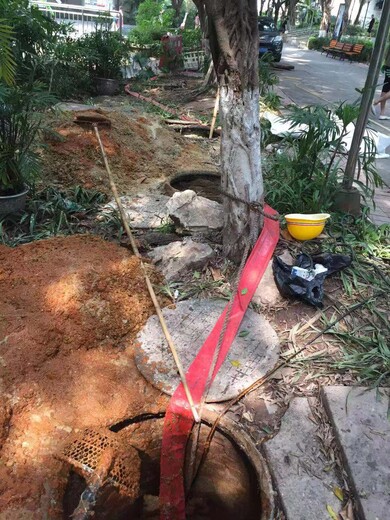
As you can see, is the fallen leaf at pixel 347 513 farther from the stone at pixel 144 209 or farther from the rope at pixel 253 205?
the stone at pixel 144 209

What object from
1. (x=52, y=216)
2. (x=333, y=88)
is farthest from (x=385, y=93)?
(x=52, y=216)

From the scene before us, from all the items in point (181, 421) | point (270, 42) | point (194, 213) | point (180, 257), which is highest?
point (270, 42)

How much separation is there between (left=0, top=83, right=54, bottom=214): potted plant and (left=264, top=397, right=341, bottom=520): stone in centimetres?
282

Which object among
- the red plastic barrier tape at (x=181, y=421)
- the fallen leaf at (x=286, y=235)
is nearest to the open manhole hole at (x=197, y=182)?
the fallen leaf at (x=286, y=235)

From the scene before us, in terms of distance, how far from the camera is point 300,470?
1.94 meters

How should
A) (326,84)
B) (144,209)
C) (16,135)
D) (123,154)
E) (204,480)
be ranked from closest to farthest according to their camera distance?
(204,480)
(16,135)
(144,209)
(123,154)
(326,84)

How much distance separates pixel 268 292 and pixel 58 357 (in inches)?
57.4

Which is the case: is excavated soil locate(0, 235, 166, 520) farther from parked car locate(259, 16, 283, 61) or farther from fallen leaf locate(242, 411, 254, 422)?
parked car locate(259, 16, 283, 61)

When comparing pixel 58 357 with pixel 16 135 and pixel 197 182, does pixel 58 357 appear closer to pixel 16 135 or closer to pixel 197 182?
pixel 16 135

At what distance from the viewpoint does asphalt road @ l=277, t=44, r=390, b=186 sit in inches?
328

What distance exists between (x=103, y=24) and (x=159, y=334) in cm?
998

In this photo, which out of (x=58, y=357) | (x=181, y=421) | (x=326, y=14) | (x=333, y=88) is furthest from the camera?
(x=326, y=14)

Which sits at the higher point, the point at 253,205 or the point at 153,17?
the point at 153,17

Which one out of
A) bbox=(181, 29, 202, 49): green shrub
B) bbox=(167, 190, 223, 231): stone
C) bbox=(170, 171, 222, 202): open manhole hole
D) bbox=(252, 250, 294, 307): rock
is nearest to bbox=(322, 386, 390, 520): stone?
bbox=(252, 250, 294, 307): rock
